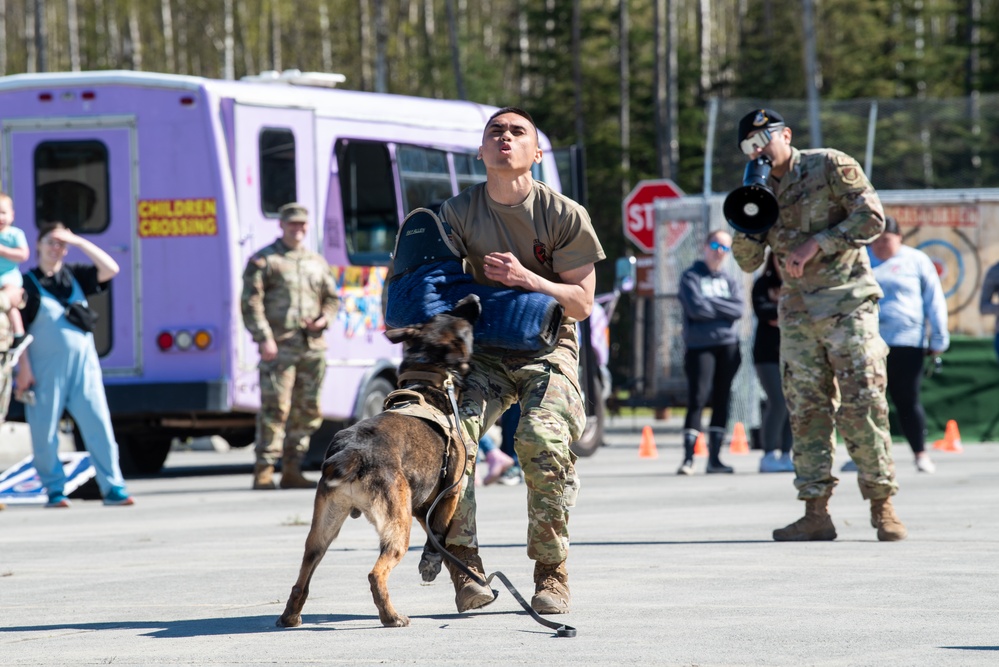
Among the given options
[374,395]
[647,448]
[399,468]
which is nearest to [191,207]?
[374,395]

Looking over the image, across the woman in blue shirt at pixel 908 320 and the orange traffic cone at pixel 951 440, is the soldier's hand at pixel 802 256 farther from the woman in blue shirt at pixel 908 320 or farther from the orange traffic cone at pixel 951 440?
the orange traffic cone at pixel 951 440

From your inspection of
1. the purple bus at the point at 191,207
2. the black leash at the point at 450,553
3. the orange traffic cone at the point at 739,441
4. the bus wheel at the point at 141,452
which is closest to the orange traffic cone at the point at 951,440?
the orange traffic cone at the point at 739,441

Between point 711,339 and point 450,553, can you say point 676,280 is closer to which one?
point 711,339

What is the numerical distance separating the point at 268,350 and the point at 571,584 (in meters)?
6.01

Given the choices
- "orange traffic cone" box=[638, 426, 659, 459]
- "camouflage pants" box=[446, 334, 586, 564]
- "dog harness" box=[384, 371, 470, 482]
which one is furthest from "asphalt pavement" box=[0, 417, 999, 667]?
"orange traffic cone" box=[638, 426, 659, 459]

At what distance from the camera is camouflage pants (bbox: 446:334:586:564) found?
585cm

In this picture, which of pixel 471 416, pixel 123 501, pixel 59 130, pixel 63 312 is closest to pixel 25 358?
pixel 63 312

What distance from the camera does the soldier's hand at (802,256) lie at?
813 centimetres

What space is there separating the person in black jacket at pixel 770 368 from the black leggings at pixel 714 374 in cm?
22

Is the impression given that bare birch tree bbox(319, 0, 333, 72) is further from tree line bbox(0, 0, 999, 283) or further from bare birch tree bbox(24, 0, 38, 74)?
bare birch tree bbox(24, 0, 38, 74)

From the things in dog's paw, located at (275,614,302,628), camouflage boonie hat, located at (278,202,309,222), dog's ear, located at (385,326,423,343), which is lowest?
dog's paw, located at (275,614,302,628)

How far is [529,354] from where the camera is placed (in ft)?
19.7

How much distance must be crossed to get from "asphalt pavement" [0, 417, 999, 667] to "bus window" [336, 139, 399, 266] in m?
3.22

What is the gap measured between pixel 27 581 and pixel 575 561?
97.1 inches
